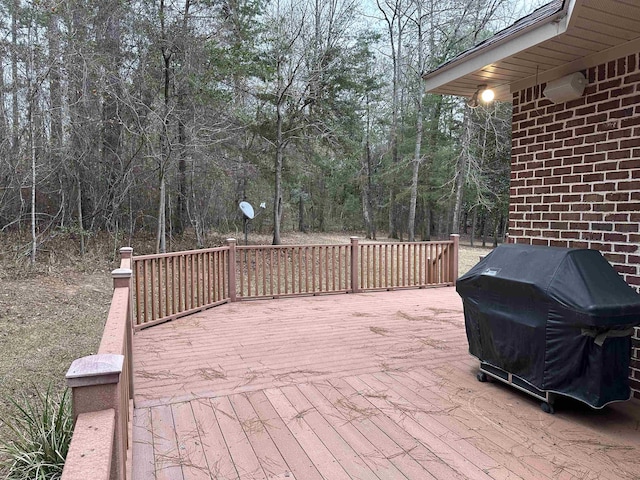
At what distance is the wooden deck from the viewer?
210cm

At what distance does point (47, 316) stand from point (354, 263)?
4.64m

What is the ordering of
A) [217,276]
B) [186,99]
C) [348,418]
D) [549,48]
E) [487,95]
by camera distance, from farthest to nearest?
[186,99] → [217,276] → [487,95] → [549,48] → [348,418]

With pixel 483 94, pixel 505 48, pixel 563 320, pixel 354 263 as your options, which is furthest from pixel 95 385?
pixel 354 263

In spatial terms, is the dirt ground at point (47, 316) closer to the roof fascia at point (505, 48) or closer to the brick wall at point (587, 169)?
the roof fascia at point (505, 48)

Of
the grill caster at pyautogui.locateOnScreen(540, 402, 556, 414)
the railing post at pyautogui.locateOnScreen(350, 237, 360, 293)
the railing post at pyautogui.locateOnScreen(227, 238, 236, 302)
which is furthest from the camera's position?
the railing post at pyautogui.locateOnScreen(350, 237, 360, 293)

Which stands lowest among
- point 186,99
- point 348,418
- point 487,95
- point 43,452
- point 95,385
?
point 348,418

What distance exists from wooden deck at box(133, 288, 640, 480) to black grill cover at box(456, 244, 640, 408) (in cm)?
28

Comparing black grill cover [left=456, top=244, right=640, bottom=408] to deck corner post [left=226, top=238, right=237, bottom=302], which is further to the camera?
deck corner post [left=226, top=238, right=237, bottom=302]

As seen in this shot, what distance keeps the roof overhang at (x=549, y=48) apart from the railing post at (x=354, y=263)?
3.43 metres

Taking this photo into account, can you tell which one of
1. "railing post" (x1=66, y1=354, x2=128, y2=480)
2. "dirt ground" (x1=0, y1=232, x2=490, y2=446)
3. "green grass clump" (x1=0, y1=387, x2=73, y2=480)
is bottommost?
"dirt ground" (x1=0, y1=232, x2=490, y2=446)

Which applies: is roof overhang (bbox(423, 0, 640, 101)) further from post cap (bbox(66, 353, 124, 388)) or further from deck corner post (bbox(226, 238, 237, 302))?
deck corner post (bbox(226, 238, 237, 302))

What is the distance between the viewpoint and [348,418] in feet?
8.54

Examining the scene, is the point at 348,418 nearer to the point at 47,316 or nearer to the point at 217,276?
the point at 217,276

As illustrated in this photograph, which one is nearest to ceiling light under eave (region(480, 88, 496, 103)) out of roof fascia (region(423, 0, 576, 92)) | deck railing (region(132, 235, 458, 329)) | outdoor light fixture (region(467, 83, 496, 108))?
outdoor light fixture (region(467, 83, 496, 108))
